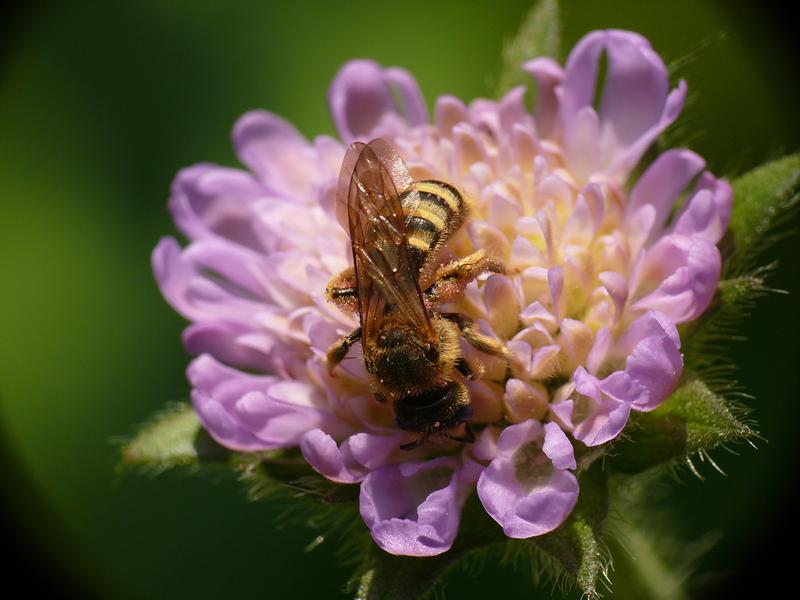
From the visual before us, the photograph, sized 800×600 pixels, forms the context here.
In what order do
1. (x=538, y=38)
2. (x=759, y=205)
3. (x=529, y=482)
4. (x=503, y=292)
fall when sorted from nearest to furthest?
(x=529, y=482), (x=503, y=292), (x=759, y=205), (x=538, y=38)

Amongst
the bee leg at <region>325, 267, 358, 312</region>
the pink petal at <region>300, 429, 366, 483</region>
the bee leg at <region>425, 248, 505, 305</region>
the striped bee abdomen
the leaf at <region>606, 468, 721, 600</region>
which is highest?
the striped bee abdomen

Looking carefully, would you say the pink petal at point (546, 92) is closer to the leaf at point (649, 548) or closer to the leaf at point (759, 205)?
the leaf at point (759, 205)

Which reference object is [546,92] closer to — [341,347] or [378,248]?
[378,248]

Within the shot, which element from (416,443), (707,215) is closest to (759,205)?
(707,215)

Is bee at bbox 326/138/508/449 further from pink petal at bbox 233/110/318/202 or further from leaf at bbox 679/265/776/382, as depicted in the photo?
pink petal at bbox 233/110/318/202

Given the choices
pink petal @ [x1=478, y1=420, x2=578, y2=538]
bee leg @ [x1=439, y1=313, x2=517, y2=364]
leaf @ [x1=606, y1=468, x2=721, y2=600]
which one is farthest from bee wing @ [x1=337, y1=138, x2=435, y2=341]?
leaf @ [x1=606, y1=468, x2=721, y2=600]
